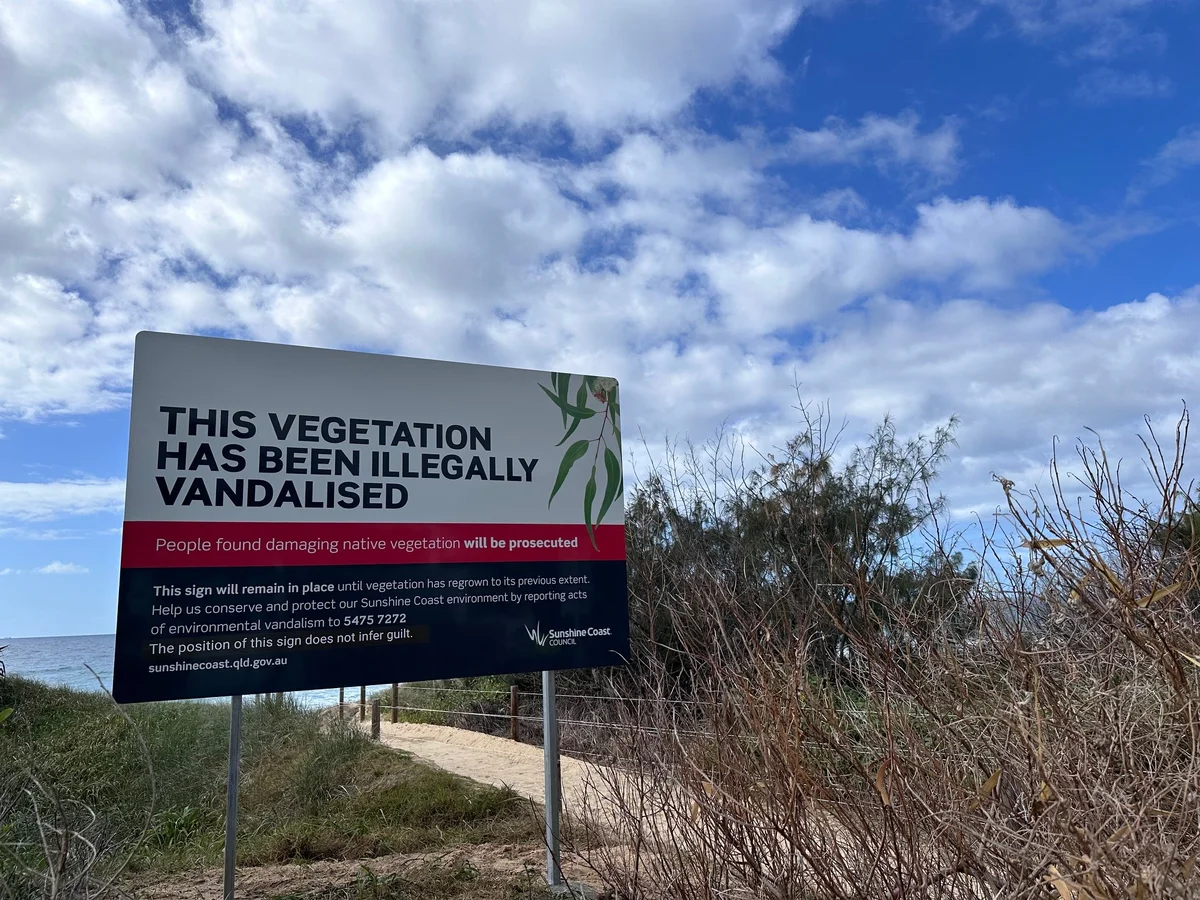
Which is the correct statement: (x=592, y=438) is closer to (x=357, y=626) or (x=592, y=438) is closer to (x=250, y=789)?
(x=357, y=626)

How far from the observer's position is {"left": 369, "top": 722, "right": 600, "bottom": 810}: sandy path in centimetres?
1048

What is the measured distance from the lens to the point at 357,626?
16.9 feet

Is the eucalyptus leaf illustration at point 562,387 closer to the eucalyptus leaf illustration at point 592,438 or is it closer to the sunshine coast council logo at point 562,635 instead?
the eucalyptus leaf illustration at point 592,438

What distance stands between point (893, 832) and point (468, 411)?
385 cm

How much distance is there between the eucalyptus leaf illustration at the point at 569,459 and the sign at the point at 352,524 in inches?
0.5

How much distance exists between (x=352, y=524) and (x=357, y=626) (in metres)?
0.61

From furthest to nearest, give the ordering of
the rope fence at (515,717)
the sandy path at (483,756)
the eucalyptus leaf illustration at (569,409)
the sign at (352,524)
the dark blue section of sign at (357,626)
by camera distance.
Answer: the sandy path at (483,756)
the eucalyptus leaf illustration at (569,409)
the sign at (352,524)
the dark blue section of sign at (357,626)
the rope fence at (515,717)

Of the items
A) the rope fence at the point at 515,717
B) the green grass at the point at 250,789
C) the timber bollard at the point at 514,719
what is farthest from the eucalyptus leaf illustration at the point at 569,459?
the timber bollard at the point at 514,719

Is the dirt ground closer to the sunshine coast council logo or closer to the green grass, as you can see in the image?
the green grass

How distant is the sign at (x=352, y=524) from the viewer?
4828mm

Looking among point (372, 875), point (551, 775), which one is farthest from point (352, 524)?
point (372, 875)

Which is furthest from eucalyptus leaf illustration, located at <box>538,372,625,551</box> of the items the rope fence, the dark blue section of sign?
the rope fence

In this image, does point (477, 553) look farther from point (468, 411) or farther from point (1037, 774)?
point (1037, 774)

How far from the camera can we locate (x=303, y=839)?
689cm
